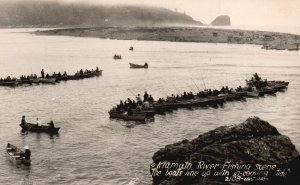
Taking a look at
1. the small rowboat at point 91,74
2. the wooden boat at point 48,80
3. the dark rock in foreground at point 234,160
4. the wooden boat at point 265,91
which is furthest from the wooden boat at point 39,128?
the small rowboat at point 91,74

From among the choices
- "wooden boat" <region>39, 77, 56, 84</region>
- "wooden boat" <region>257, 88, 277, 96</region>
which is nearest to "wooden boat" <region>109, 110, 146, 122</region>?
"wooden boat" <region>257, 88, 277, 96</region>

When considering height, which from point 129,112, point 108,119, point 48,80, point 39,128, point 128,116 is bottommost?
point 108,119

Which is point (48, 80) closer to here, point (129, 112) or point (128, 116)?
point (129, 112)

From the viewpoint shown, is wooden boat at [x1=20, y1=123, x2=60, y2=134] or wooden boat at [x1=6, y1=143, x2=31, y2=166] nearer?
wooden boat at [x1=6, y1=143, x2=31, y2=166]

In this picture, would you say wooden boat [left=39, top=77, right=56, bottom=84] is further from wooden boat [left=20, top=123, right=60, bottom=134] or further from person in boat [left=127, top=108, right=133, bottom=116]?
wooden boat [left=20, top=123, right=60, bottom=134]

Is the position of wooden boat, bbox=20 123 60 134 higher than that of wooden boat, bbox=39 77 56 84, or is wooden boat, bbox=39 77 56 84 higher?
wooden boat, bbox=39 77 56 84

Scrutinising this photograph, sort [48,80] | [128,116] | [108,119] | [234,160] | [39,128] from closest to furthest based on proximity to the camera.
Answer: [234,160] → [39,128] → [128,116] → [108,119] → [48,80]

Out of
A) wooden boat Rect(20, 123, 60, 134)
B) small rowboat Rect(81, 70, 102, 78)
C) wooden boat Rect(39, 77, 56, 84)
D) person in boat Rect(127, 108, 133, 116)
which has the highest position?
small rowboat Rect(81, 70, 102, 78)

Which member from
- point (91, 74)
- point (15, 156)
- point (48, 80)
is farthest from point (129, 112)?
point (91, 74)
